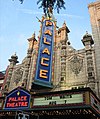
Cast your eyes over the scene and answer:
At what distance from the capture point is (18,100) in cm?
1761

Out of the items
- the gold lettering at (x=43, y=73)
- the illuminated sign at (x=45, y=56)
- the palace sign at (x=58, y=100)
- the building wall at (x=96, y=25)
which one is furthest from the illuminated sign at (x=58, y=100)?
the building wall at (x=96, y=25)

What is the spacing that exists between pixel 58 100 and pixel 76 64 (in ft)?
24.5

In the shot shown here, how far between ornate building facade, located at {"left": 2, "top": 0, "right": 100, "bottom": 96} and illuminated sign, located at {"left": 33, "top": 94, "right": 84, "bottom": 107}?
4.54 m

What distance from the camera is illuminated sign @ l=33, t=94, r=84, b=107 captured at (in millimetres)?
14442

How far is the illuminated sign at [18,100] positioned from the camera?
17.1 meters

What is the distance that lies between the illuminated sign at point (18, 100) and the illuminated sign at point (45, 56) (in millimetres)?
3381

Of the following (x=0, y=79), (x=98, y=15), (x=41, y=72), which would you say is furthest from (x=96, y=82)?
(x=0, y=79)

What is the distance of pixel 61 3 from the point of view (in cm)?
781

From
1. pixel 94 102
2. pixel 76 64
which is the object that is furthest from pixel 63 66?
pixel 94 102

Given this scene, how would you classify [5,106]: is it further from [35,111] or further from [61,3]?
[61,3]

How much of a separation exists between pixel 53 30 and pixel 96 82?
11.2 meters

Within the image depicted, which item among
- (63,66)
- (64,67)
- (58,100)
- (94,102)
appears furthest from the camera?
(63,66)

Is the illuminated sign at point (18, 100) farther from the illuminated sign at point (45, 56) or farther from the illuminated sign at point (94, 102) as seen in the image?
the illuminated sign at point (94, 102)

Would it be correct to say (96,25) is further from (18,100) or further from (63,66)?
(18,100)
